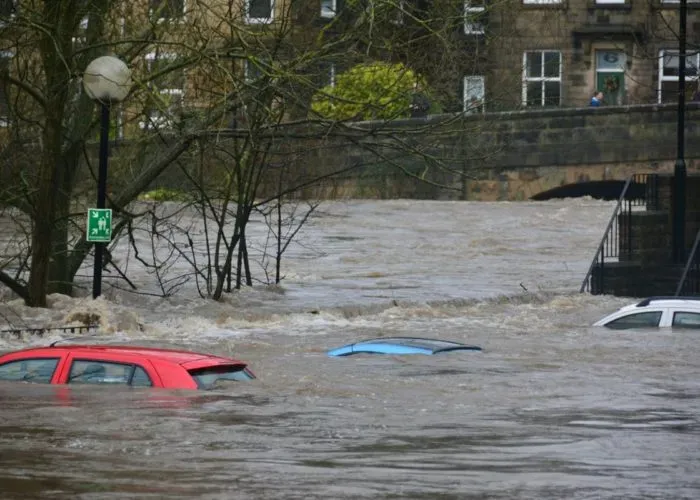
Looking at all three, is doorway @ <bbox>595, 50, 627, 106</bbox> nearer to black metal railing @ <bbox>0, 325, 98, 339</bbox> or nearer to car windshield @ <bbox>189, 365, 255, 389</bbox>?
black metal railing @ <bbox>0, 325, 98, 339</bbox>

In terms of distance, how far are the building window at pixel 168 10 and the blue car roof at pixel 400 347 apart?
5.97 m

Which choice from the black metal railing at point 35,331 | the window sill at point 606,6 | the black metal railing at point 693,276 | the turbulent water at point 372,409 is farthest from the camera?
the window sill at point 606,6

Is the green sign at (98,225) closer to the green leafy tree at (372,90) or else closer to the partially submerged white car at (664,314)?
the green leafy tree at (372,90)

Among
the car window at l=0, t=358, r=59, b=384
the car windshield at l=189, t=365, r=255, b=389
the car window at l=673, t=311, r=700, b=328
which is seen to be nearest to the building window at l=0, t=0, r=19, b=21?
the car window at l=0, t=358, r=59, b=384

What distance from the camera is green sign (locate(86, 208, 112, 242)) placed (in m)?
22.0

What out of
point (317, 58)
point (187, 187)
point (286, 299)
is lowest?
point (286, 299)

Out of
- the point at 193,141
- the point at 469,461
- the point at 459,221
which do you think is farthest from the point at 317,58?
the point at 459,221

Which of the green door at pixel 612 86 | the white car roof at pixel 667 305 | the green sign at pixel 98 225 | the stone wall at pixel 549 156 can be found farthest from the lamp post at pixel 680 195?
the green door at pixel 612 86

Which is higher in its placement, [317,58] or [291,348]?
[317,58]

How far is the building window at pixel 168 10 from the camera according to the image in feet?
78.3

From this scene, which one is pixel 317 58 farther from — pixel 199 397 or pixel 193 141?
pixel 199 397

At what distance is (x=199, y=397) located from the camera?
1493 centimetres

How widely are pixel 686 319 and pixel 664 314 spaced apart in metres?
0.26

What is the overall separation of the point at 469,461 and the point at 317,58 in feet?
38.1
